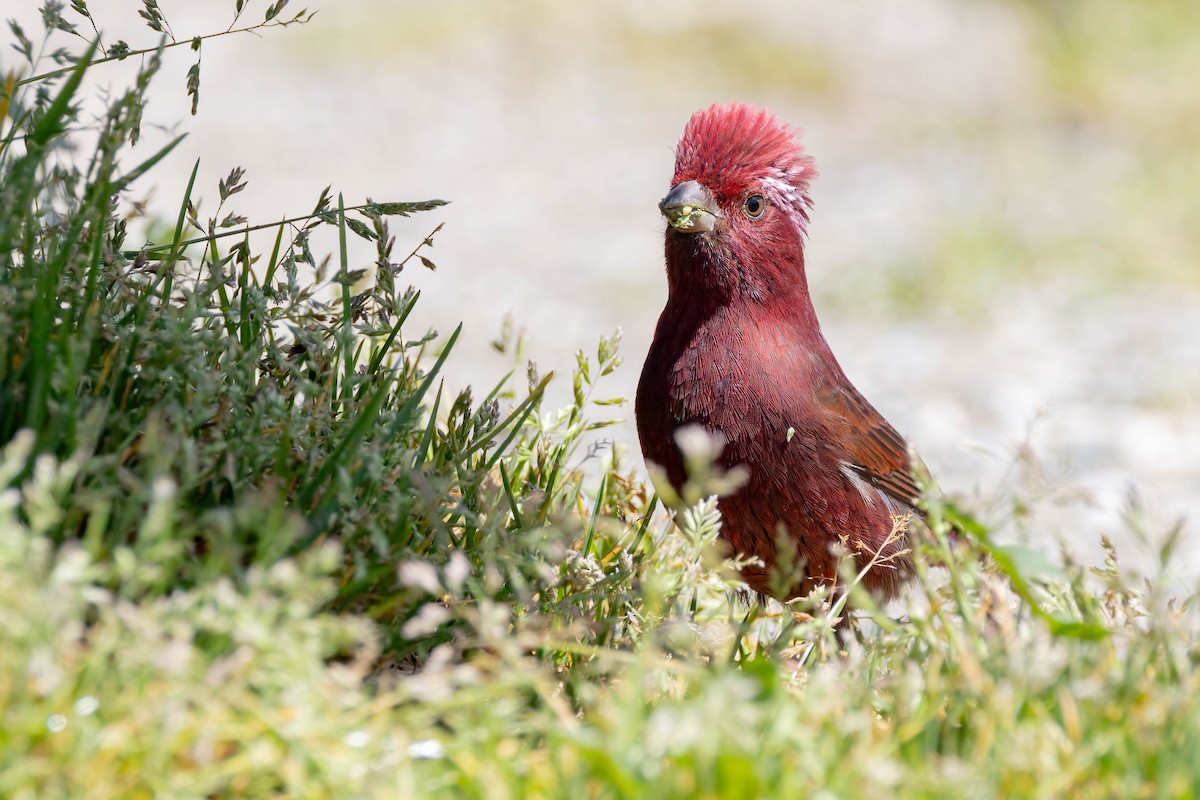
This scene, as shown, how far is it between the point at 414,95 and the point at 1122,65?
709 centimetres

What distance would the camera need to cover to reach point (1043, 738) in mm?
1771

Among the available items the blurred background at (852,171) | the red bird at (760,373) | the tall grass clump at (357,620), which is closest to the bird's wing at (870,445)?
the red bird at (760,373)

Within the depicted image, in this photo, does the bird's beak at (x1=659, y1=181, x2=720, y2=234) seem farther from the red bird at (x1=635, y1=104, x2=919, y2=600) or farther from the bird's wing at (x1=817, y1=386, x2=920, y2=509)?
the bird's wing at (x1=817, y1=386, x2=920, y2=509)

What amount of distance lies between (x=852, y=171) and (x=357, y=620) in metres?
10.6

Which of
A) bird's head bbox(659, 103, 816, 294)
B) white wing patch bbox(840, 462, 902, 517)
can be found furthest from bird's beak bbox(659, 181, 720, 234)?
white wing patch bbox(840, 462, 902, 517)

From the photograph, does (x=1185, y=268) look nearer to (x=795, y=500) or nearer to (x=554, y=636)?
(x=795, y=500)

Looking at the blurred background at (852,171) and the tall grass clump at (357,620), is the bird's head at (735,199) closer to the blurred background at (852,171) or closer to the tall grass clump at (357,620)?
the tall grass clump at (357,620)

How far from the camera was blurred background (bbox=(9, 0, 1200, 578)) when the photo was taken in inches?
278

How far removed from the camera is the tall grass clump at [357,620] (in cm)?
160

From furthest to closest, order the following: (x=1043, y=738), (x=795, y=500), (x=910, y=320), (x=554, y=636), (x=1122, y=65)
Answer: (x=1122, y=65)
(x=910, y=320)
(x=795, y=500)
(x=554, y=636)
(x=1043, y=738)

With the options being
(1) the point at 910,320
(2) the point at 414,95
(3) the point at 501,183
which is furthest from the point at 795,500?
(2) the point at 414,95

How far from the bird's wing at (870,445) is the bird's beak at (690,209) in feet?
1.74

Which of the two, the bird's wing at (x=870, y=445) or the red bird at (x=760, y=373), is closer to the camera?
the red bird at (x=760, y=373)

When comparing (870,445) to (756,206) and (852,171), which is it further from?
(852,171)
